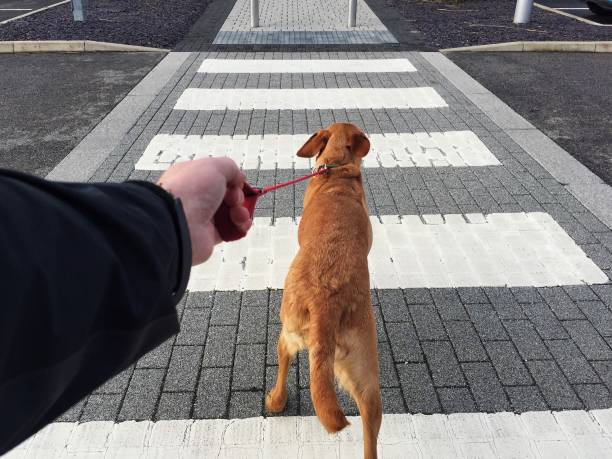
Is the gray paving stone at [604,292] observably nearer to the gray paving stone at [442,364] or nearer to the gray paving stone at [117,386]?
the gray paving stone at [442,364]

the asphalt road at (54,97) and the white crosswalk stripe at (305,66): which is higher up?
the white crosswalk stripe at (305,66)

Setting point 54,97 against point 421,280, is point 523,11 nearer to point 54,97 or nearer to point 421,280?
point 54,97

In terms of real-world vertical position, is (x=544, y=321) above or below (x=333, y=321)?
below

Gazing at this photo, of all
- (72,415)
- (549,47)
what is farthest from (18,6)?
(72,415)

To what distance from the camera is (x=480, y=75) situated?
1009 cm

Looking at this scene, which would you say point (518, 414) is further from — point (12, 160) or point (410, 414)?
point (12, 160)

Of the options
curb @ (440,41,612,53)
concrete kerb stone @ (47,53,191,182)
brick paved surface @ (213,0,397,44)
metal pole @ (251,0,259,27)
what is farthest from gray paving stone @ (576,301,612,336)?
metal pole @ (251,0,259,27)

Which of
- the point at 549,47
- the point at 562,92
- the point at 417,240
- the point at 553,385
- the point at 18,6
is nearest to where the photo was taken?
the point at 553,385

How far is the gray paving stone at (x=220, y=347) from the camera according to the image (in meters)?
3.36

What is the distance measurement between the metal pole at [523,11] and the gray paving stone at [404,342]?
13.7m

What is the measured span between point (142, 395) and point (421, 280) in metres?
2.31

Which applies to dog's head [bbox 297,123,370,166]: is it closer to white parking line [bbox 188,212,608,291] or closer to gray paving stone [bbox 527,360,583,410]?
white parking line [bbox 188,212,608,291]

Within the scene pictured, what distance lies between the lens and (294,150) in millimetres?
6523

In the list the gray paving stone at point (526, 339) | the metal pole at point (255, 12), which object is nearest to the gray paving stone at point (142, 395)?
the gray paving stone at point (526, 339)
